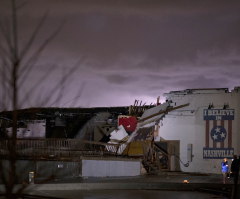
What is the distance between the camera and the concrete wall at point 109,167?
22781 mm

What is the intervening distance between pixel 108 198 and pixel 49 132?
38628mm

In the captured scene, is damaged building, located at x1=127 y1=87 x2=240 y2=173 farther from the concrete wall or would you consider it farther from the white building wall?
the concrete wall

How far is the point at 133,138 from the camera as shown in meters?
30.5

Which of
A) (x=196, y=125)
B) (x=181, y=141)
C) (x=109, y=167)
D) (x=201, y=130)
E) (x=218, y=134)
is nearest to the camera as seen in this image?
(x=109, y=167)

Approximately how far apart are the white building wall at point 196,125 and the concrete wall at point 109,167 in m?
4.38

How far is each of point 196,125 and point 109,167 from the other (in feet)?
24.4

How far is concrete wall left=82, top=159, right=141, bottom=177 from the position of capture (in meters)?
22.8

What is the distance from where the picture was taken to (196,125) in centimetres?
2708

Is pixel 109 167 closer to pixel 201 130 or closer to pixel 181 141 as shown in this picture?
pixel 181 141

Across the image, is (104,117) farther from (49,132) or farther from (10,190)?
(10,190)

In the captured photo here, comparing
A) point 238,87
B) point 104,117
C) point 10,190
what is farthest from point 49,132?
point 10,190

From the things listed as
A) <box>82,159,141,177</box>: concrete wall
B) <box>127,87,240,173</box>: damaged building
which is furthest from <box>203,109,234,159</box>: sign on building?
<box>82,159,141,177</box>: concrete wall

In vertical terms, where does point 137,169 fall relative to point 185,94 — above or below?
below

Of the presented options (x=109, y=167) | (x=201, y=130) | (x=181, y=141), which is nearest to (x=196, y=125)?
(x=201, y=130)
